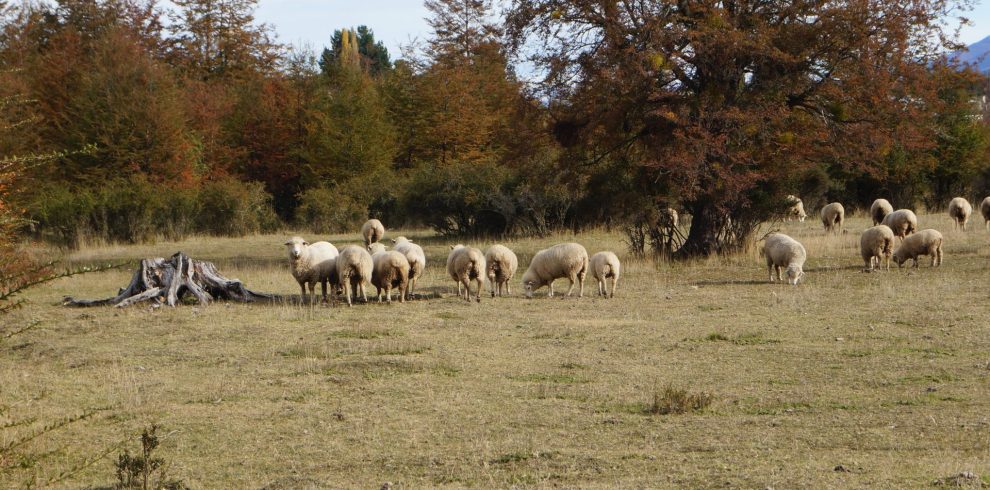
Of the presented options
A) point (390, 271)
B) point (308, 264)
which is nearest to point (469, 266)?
point (390, 271)

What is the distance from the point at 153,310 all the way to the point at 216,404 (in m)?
6.60

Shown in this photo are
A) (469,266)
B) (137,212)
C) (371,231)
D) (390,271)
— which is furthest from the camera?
(137,212)

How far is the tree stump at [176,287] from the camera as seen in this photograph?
15.8 meters

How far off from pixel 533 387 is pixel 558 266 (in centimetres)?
662

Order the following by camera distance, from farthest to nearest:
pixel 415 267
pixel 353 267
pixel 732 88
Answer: pixel 732 88
pixel 415 267
pixel 353 267

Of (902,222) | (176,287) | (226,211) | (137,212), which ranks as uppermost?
(226,211)

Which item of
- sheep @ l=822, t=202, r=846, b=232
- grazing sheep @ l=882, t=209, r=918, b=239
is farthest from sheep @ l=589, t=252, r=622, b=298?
sheep @ l=822, t=202, r=846, b=232

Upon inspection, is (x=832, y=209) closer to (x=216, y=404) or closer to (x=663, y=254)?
(x=663, y=254)

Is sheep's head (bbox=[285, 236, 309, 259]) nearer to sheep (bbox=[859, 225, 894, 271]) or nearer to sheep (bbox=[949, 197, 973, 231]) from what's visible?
sheep (bbox=[859, 225, 894, 271])

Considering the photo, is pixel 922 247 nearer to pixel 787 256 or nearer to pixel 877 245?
pixel 877 245

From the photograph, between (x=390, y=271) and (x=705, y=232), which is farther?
(x=705, y=232)

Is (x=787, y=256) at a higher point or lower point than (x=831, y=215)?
lower

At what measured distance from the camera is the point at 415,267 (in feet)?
53.7

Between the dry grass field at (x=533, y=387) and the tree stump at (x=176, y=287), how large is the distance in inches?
23.9
